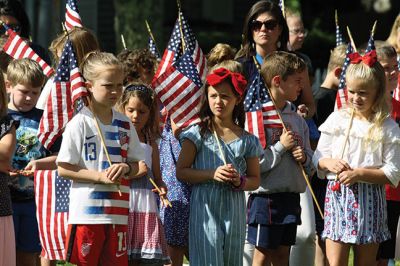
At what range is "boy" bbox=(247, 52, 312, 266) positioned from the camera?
7746mm

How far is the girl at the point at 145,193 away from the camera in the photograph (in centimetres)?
763

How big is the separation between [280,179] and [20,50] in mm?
2421

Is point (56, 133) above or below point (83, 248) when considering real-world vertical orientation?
above

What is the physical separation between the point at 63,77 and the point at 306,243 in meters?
2.22

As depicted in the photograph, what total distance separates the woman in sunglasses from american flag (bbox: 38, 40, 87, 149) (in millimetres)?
1837

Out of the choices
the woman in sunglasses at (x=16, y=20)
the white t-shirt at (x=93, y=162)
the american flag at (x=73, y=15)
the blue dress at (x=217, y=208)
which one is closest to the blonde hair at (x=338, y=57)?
the american flag at (x=73, y=15)

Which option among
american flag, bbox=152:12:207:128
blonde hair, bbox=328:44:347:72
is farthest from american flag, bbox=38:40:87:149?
blonde hair, bbox=328:44:347:72

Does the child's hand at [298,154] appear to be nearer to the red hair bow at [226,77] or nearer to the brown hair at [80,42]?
the red hair bow at [226,77]

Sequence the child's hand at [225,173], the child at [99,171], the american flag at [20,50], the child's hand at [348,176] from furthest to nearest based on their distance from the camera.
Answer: the american flag at [20,50] → the child's hand at [348,176] → the child's hand at [225,173] → the child at [99,171]

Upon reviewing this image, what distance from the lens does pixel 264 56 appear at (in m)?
8.56

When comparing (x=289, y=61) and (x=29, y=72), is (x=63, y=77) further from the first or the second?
(x=289, y=61)

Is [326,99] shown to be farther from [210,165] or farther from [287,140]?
[210,165]

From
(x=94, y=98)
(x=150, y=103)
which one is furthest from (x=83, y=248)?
(x=150, y=103)

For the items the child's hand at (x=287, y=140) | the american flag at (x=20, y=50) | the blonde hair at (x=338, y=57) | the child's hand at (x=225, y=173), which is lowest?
the child's hand at (x=225, y=173)
